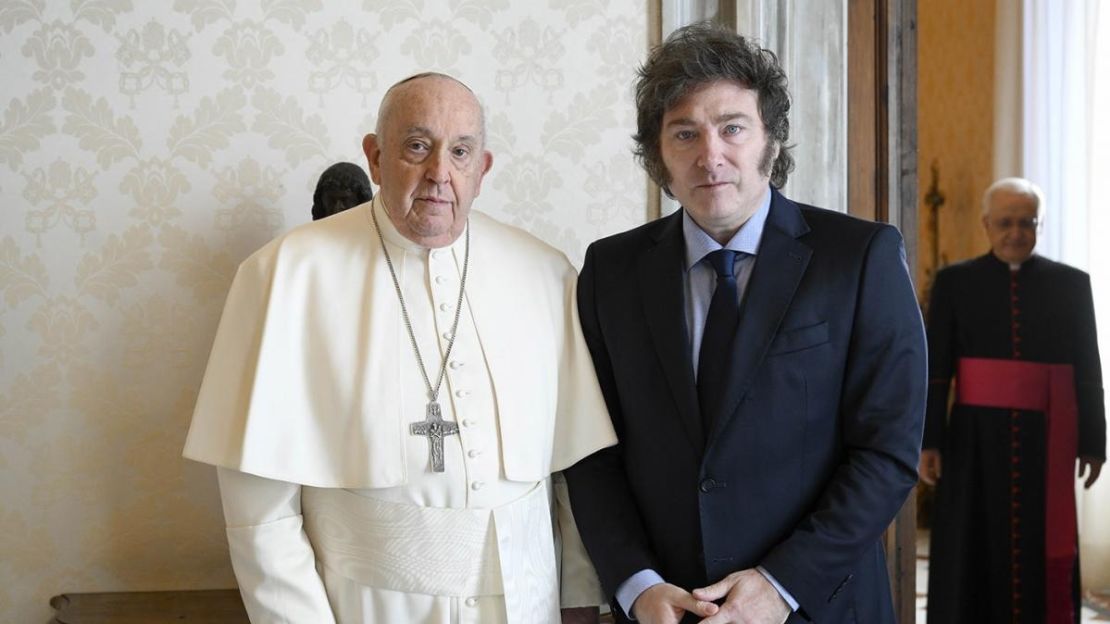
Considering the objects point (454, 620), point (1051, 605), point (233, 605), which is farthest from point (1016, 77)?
point (233, 605)

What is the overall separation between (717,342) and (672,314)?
0.11 meters

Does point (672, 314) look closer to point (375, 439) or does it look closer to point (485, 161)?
point (485, 161)

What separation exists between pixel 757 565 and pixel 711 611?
140 millimetres

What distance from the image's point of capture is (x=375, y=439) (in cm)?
196

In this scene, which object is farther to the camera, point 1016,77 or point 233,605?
A: point 1016,77

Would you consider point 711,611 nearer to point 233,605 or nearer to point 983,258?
point 233,605

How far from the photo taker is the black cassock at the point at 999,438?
3.31 meters

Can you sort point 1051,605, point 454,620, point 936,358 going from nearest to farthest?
1. point 454,620
2. point 1051,605
3. point 936,358

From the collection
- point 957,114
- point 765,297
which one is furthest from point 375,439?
point 957,114

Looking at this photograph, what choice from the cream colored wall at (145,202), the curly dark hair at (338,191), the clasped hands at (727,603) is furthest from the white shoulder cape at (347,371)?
the cream colored wall at (145,202)

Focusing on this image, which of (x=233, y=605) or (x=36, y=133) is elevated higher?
(x=36, y=133)

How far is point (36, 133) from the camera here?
2699 mm

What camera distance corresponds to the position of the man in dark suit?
75.3 inches

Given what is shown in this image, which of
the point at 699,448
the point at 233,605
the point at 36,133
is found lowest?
the point at 233,605
